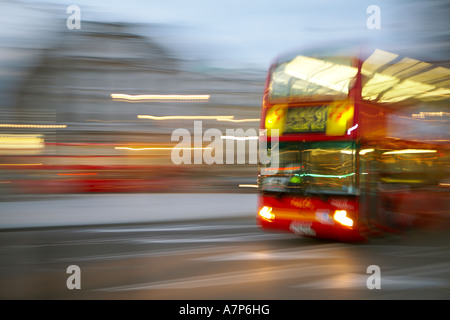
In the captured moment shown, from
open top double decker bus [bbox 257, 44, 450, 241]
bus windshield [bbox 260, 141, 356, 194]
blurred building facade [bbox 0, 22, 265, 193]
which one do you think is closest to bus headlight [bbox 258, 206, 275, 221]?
open top double decker bus [bbox 257, 44, 450, 241]

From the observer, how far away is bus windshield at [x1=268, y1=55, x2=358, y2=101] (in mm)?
6523

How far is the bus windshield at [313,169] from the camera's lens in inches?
258

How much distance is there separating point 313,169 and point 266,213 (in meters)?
1.11

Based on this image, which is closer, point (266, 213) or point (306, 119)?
point (306, 119)

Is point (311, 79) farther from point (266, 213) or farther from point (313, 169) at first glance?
point (266, 213)

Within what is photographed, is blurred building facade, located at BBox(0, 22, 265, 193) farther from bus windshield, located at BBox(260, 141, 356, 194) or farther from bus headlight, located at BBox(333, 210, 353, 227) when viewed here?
bus headlight, located at BBox(333, 210, 353, 227)

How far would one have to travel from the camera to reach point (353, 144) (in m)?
6.44

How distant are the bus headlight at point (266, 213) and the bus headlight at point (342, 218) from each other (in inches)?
42.9

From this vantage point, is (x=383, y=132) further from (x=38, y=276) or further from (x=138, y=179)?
(x=138, y=179)

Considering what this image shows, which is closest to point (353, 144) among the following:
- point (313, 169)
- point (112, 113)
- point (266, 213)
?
point (313, 169)

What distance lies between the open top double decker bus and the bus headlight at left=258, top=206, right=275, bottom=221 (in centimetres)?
2

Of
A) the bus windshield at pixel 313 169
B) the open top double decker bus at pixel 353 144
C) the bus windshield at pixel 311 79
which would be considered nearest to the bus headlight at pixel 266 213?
the open top double decker bus at pixel 353 144

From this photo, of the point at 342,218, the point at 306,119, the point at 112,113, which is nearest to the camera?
the point at 342,218

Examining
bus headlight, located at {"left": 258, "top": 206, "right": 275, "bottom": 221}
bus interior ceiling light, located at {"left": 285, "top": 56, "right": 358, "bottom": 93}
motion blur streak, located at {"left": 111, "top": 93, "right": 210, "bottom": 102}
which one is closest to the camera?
bus interior ceiling light, located at {"left": 285, "top": 56, "right": 358, "bottom": 93}
